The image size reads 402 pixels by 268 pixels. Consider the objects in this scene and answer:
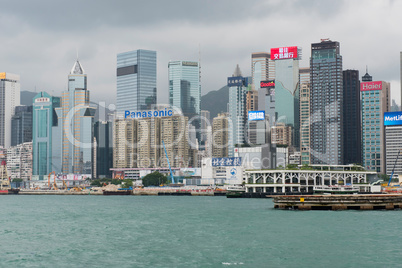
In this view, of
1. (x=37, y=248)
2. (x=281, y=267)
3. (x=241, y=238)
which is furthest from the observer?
(x=241, y=238)

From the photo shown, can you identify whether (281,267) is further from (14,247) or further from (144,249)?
(14,247)

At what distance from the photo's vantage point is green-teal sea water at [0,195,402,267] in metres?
57.7

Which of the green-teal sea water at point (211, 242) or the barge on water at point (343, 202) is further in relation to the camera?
the barge on water at point (343, 202)

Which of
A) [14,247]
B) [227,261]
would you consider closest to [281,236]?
[227,261]

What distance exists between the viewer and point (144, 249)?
6581 centimetres

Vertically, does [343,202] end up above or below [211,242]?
above

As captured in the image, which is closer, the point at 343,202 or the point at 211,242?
the point at 211,242

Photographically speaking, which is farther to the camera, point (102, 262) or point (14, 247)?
point (14, 247)

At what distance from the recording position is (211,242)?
7056 centimetres

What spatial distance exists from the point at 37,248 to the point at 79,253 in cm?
757

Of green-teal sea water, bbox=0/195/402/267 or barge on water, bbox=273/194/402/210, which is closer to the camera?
green-teal sea water, bbox=0/195/402/267

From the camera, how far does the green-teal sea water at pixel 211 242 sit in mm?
57719

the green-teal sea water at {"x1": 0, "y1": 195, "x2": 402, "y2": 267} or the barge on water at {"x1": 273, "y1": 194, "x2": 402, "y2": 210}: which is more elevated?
the barge on water at {"x1": 273, "y1": 194, "x2": 402, "y2": 210}

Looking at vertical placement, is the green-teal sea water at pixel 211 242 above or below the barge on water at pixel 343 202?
below
